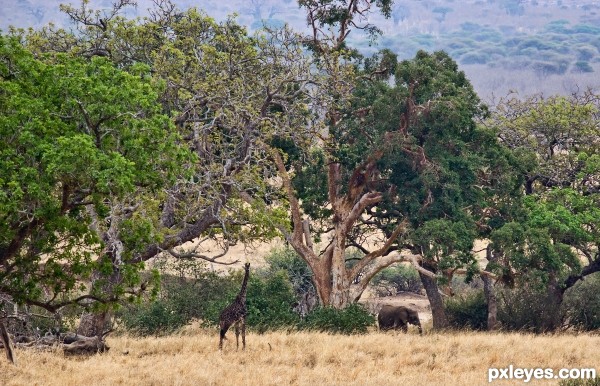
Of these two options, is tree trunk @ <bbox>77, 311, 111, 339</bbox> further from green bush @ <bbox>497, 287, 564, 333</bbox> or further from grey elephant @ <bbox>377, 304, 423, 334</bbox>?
green bush @ <bbox>497, 287, 564, 333</bbox>

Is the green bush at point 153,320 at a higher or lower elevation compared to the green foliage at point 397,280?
lower

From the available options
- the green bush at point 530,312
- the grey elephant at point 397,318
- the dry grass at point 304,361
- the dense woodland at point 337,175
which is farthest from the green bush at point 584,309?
the dry grass at point 304,361

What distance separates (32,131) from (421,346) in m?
11.2

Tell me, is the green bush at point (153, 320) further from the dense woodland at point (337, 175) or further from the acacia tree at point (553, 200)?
the acacia tree at point (553, 200)

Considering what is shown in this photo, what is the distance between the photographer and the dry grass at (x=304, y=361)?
16500 millimetres

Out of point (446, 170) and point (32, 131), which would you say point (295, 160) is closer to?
point (446, 170)

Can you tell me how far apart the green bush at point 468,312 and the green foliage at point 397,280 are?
47.7ft

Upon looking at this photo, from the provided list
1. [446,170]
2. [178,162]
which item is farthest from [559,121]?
[178,162]

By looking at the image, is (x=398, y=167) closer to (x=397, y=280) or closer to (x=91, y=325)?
(x=91, y=325)

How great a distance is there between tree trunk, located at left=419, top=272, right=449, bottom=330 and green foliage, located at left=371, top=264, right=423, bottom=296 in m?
15.8

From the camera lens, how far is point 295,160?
1088 inches

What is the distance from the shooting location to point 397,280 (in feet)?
152

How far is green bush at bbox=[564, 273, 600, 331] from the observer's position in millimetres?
28984

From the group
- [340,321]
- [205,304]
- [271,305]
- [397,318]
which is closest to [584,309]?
[397,318]
